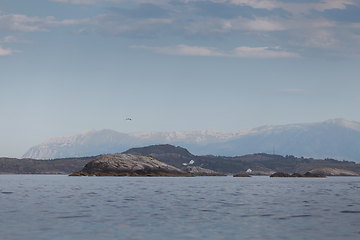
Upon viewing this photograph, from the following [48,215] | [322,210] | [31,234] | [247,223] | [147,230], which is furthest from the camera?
[322,210]

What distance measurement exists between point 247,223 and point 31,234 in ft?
61.1

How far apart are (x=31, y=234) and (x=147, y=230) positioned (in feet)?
29.1

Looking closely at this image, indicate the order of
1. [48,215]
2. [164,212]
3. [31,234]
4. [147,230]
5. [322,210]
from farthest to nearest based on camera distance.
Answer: [322,210]
[164,212]
[48,215]
[147,230]
[31,234]

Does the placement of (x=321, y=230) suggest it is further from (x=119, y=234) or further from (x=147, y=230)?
(x=119, y=234)

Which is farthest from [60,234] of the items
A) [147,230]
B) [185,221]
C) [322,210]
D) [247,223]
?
[322,210]

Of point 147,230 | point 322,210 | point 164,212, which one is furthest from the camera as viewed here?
point 322,210

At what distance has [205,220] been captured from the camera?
4147 centimetres

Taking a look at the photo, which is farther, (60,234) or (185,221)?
(185,221)

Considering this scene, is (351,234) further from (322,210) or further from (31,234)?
(31,234)

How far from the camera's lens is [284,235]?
32688 mm

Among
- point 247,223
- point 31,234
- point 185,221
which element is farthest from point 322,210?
point 31,234

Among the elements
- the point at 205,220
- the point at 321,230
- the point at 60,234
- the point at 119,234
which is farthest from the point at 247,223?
the point at 60,234

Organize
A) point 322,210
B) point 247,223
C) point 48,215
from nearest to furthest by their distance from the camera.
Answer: point 247,223
point 48,215
point 322,210

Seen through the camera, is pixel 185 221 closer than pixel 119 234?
No
